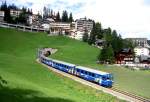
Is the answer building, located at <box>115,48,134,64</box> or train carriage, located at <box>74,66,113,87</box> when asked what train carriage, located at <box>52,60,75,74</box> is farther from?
building, located at <box>115,48,134,64</box>

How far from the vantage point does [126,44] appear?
186 m

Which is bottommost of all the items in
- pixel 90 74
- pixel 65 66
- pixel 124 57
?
pixel 124 57

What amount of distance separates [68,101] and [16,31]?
156745mm

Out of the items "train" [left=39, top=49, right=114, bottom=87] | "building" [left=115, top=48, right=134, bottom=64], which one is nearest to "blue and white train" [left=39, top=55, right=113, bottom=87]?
"train" [left=39, top=49, right=114, bottom=87]

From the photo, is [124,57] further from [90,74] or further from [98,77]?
[98,77]

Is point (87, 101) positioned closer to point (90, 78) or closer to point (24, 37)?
point (90, 78)

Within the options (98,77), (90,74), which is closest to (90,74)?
(90,74)

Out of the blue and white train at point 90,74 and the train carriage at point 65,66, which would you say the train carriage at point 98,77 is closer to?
the blue and white train at point 90,74

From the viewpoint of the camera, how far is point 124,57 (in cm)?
15450

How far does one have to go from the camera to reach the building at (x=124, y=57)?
152375 mm

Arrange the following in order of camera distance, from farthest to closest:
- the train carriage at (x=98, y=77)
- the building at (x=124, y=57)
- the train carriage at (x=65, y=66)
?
the building at (x=124, y=57)
the train carriage at (x=65, y=66)
the train carriage at (x=98, y=77)

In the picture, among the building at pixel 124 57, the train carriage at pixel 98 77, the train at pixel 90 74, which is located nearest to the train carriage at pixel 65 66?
the train at pixel 90 74

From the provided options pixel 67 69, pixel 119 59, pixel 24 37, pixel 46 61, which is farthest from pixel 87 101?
pixel 24 37

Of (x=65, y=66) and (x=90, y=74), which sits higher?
(x=90, y=74)
